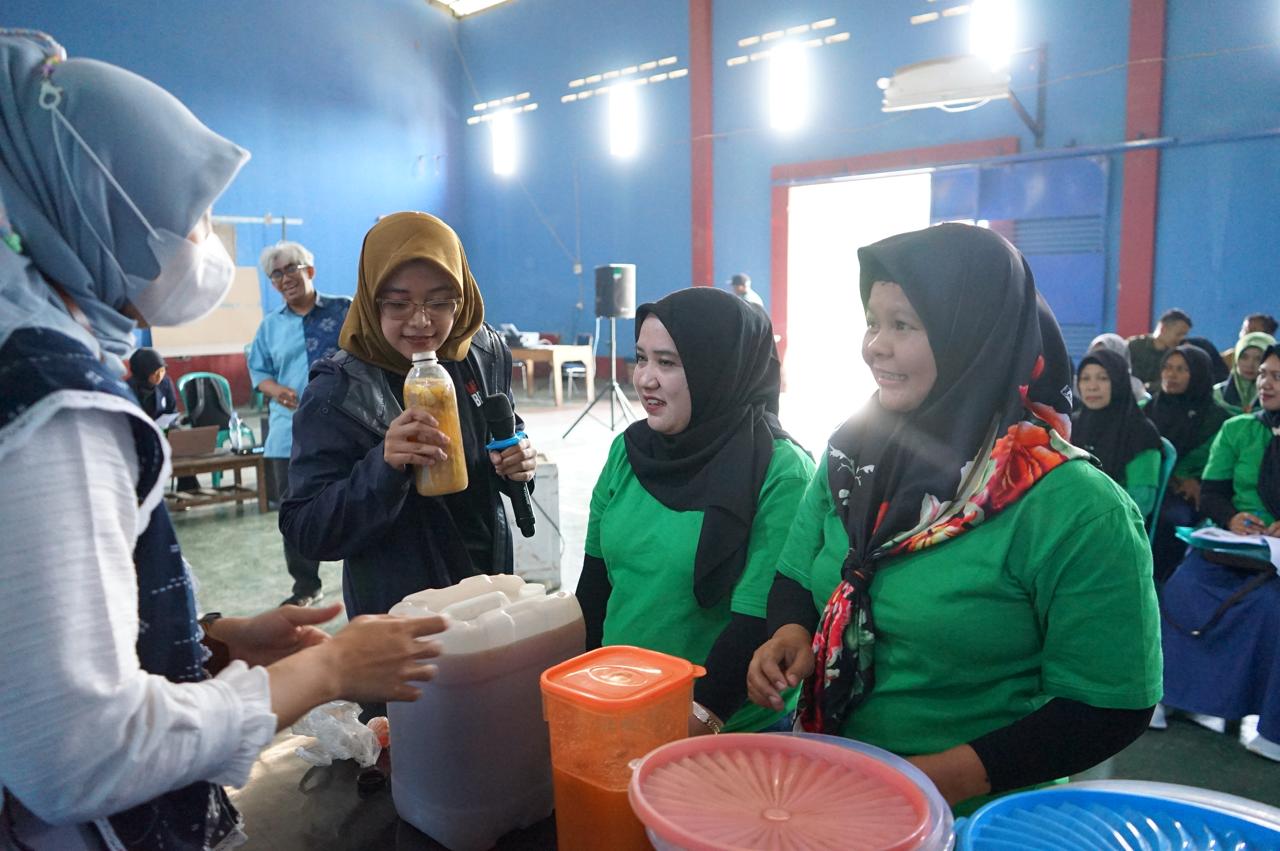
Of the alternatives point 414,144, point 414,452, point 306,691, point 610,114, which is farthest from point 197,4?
point 306,691

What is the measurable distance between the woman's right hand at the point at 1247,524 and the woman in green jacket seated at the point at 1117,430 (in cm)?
26

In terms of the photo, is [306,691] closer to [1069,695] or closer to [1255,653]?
[1069,695]

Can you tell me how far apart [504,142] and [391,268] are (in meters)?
11.6

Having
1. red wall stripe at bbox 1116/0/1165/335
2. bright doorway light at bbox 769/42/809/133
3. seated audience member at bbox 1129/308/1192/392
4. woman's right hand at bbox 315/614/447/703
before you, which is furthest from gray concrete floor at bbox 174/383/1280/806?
red wall stripe at bbox 1116/0/1165/335

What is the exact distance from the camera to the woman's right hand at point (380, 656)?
2.47ft

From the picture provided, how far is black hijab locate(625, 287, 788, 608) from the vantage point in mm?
1393

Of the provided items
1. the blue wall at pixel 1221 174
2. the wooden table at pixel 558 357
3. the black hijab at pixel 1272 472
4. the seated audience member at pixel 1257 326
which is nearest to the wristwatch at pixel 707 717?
the black hijab at pixel 1272 472

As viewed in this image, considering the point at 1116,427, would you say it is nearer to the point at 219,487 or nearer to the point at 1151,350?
the point at 1151,350

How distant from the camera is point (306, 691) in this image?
2.34ft

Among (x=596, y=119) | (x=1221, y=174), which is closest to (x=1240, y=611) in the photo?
(x=1221, y=174)

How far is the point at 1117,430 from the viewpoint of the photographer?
3.24 metres

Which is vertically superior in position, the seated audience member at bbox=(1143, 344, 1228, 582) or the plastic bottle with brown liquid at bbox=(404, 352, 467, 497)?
the plastic bottle with brown liquid at bbox=(404, 352, 467, 497)

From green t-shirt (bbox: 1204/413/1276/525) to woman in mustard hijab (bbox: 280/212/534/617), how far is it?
278 cm

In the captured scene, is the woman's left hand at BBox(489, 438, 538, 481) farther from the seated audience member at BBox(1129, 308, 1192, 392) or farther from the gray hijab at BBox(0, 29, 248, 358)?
the seated audience member at BBox(1129, 308, 1192, 392)
